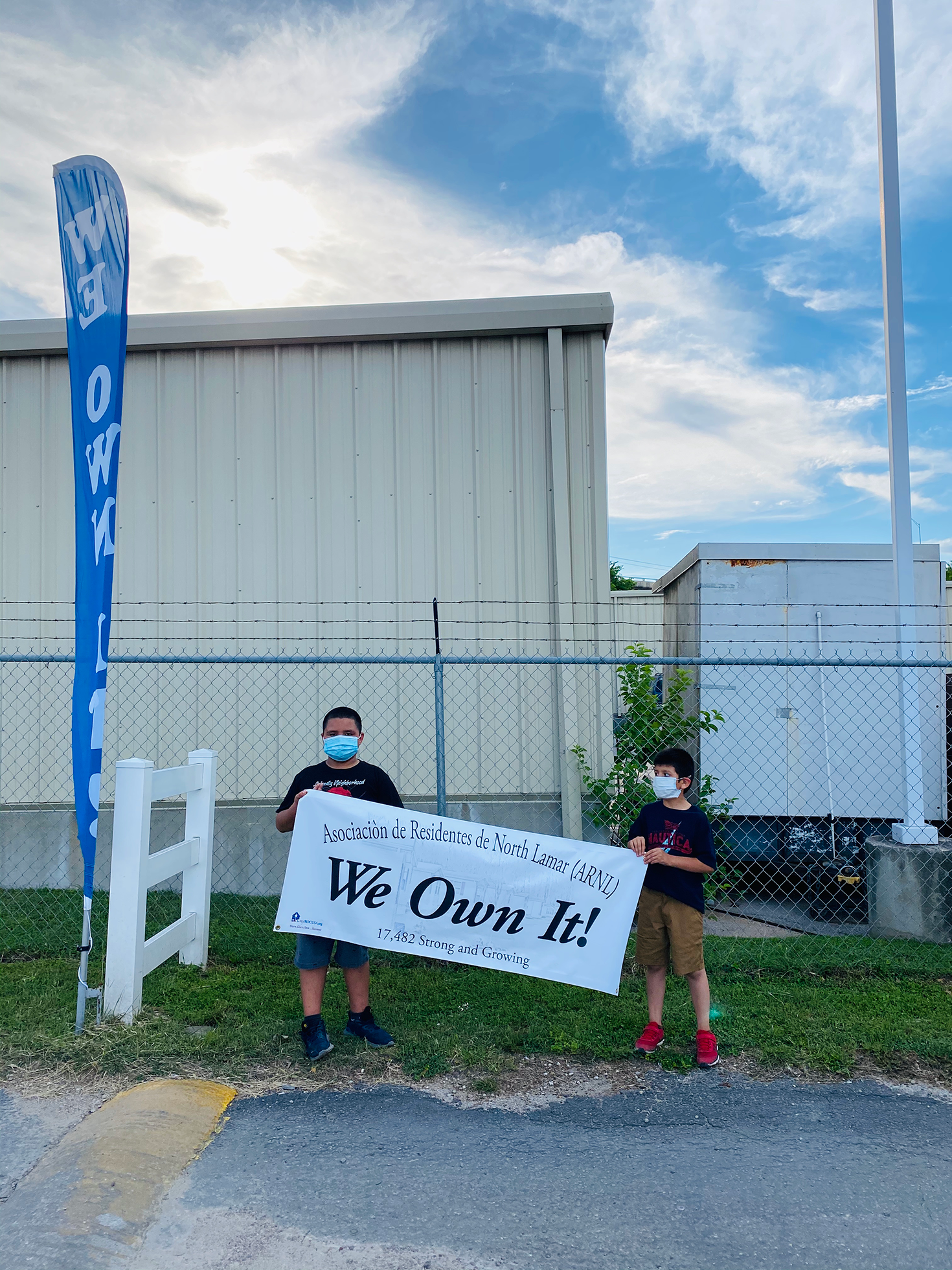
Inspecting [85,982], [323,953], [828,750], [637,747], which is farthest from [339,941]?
[828,750]

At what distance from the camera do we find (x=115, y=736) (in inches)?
312

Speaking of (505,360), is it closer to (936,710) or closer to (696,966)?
(936,710)

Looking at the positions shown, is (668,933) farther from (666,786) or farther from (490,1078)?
(490,1078)

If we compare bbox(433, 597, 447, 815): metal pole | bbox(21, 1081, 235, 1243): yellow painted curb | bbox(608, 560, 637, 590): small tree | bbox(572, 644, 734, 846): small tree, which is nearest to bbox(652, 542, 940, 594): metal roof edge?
bbox(572, 644, 734, 846): small tree

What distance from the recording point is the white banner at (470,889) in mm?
4387

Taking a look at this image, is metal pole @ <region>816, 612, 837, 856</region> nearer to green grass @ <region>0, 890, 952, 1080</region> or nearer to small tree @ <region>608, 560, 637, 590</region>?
green grass @ <region>0, 890, 952, 1080</region>

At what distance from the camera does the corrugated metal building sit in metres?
7.67

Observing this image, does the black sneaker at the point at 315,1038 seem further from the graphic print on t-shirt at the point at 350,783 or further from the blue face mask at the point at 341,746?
the blue face mask at the point at 341,746

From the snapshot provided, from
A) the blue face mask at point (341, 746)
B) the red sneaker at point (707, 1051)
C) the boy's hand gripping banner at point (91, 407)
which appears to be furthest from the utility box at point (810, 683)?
the boy's hand gripping banner at point (91, 407)

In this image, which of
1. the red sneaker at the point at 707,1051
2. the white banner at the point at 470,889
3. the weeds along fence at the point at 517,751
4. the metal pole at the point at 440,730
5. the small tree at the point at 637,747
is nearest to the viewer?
the red sneaker at the point at 707,1051

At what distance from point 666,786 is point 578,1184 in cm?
175

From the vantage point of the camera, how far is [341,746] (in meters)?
4.41

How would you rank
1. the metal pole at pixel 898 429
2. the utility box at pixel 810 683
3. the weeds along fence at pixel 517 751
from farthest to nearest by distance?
1. the utility box at pixel 810 683
2. the weeds along fence at pixel 517 751
3. the metal pole at pixel 898 429

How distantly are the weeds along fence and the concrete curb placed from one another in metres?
3.40
